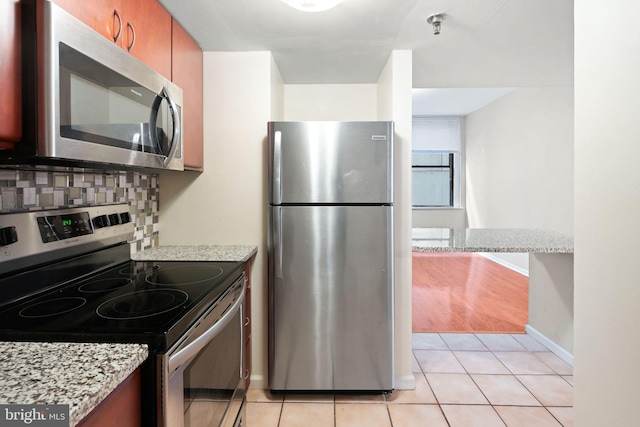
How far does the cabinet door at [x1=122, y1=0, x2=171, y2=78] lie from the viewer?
53.4 inches

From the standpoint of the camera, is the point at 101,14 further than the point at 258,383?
No

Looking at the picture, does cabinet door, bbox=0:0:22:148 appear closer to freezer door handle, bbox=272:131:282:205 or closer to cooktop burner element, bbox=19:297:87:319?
cooktop burner element, bbox=19:297:87:319

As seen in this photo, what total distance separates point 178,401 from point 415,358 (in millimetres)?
2042

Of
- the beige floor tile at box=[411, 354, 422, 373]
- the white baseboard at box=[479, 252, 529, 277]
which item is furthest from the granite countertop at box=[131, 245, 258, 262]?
the white baseboard at box=[479, 252, 529, 277]

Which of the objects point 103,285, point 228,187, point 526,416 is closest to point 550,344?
point 526,416

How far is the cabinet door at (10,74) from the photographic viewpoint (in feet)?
2.84

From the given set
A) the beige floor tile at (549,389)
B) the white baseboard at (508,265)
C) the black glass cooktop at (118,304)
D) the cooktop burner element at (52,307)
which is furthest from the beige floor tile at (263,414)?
the white baseboard at (508,265)

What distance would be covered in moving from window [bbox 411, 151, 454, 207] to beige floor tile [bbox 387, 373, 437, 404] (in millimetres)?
5567

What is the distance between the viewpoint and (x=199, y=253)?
1.95 meters

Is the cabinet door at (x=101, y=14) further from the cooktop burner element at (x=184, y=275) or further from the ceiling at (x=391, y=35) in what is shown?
the cooktop burner element at (x=184, y=275)

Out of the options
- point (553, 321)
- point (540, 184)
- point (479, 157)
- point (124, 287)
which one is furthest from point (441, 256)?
point (124, 287)

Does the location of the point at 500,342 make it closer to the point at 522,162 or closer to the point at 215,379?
the point at 215,379

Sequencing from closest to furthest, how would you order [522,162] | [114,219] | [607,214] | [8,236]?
1. [607,214]
2. [8,236]
3. [114,219]
4. [522,162]

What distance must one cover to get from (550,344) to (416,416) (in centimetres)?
146
